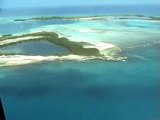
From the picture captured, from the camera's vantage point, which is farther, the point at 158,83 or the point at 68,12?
the point at 68,12

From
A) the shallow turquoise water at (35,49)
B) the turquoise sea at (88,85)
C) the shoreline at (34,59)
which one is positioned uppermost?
the shallow turquoise water at (35,49)

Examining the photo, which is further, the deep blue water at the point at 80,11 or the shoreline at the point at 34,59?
the deep blue water at the point at 80,11

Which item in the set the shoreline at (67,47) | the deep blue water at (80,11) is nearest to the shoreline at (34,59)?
the shoreline at (67,47)

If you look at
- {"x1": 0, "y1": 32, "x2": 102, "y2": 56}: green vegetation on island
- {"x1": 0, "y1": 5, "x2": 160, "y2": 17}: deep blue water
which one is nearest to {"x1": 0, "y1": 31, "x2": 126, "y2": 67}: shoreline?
{"x1": 0, "y1": 32, "x2": 102, "y2": 56}: green vegetation on island

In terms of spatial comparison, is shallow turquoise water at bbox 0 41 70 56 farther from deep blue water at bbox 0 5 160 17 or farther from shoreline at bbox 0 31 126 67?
deep blue water at bbox 0 5 160 17

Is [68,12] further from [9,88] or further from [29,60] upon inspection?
[9,88]

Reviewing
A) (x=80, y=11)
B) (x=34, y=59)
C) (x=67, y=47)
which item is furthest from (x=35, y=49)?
(x=80, y=11)

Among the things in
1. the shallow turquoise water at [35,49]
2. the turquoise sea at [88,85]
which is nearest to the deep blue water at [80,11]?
the turquoise sea at [88,85]

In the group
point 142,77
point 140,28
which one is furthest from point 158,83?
point 140,28

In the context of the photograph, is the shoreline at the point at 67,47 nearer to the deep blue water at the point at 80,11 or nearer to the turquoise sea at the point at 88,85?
the turquoise sea at the point at 88,85

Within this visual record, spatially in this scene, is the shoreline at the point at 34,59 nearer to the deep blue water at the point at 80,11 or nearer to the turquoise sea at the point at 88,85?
the turquoise sea at the point at 88,85

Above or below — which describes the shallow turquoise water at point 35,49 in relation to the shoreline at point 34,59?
above
